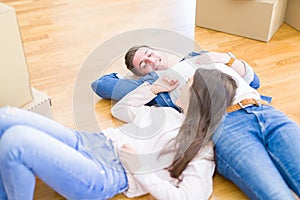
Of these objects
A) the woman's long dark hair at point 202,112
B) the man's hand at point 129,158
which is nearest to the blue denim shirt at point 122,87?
the woman's long dark hair at point 202,112

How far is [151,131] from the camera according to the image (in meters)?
1.28

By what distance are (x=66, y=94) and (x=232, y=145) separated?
0.82 meters

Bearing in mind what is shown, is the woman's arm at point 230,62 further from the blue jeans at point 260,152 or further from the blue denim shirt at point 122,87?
the blue jeans at point 260,152

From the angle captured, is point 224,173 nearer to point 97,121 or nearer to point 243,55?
point 97,121

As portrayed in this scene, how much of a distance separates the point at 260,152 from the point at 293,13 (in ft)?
4.03

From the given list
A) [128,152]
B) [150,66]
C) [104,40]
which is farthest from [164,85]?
[104,40]

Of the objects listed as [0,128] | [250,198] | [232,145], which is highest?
[0,128]

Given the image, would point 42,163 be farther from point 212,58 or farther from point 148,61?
point 212,58

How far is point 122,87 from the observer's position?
157cm

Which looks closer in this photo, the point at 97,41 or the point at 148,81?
the point at 148,81

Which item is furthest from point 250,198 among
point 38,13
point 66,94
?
point 38,13

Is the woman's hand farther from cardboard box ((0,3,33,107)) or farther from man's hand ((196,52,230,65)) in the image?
cardboard box ((0,3,33,107))

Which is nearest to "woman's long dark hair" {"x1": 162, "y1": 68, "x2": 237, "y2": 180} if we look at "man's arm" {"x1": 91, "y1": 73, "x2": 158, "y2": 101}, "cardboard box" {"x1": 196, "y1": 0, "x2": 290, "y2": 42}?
"man's arm" {"x1": 91, "y1": 73, "x2": 158, "y2": 101}

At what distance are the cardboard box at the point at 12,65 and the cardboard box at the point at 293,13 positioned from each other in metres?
1.49
